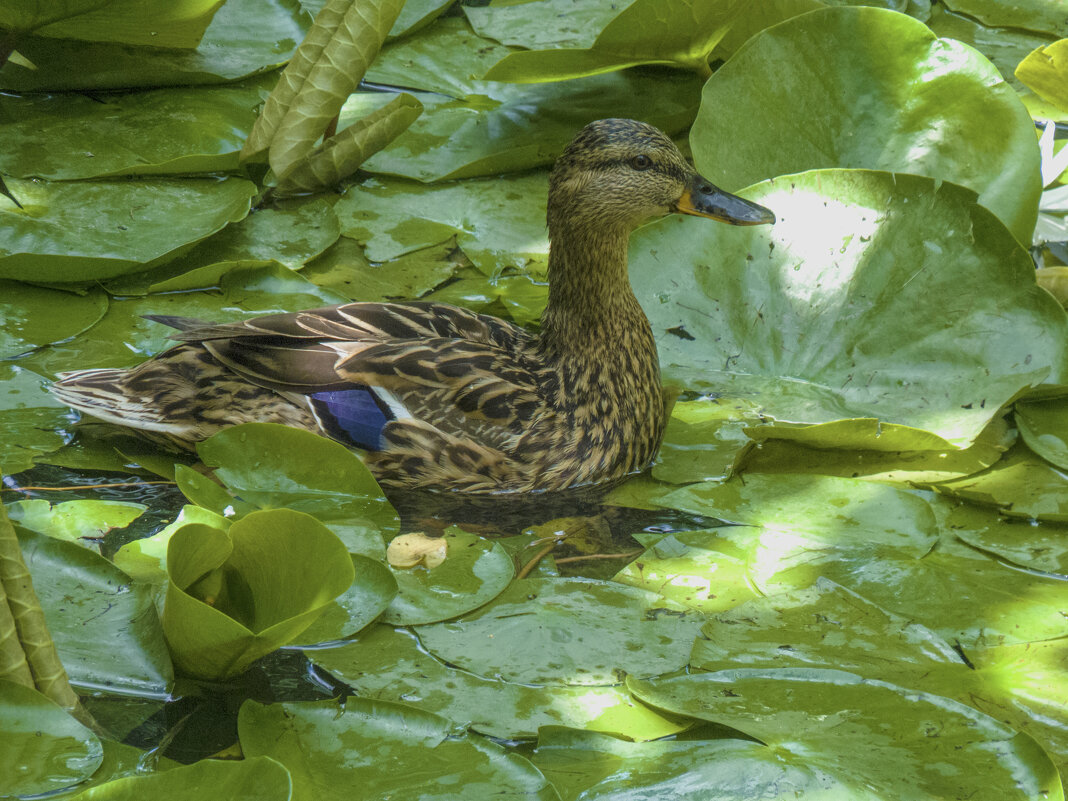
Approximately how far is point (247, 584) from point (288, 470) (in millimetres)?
746

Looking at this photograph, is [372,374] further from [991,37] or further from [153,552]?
[991,37]

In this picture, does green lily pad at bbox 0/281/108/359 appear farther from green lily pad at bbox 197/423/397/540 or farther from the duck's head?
the duck's head

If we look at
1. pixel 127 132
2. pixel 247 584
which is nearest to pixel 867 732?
pixel 247 584

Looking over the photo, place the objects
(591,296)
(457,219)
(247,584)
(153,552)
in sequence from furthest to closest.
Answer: (457,219) → (591,296) → (153,552) → (247,584)

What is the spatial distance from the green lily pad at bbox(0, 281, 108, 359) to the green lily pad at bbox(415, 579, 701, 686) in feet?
5.53

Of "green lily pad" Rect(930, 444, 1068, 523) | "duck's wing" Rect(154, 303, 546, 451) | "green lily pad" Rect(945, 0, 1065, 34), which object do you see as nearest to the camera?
"green lily pad" Rect(930, 444, 1068, 523)

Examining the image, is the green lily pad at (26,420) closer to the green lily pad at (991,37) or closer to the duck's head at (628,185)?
the duck's head at (628,185)

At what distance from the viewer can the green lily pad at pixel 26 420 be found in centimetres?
305

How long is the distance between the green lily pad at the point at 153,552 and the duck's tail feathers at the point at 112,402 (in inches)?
20.9

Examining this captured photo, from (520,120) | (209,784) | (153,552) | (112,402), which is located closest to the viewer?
(209,784)

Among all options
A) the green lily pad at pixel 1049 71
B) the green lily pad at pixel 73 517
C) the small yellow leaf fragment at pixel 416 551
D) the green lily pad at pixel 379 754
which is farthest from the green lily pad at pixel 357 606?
the green lily pad at pixel 1049 71

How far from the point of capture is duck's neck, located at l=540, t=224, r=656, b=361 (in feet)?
11.1

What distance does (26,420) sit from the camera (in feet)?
10.4

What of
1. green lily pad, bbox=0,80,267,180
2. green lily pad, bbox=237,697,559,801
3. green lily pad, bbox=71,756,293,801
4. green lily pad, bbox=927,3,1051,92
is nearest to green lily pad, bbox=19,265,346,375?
green lily pad, bbox=0,80,267,180
